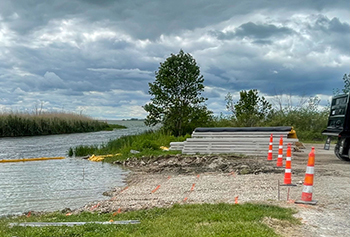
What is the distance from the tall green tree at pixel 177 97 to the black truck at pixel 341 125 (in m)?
14.0

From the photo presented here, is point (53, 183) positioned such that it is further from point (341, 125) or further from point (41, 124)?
point (41, 124)

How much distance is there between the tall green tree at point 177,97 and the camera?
28703 mm

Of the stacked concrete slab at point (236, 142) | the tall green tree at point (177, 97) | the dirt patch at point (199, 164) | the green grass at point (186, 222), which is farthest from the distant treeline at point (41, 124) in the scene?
the green grass at point (186, 222)

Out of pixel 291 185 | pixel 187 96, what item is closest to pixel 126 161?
pixel 291 185

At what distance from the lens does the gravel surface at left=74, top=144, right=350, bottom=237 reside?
6.48 meters

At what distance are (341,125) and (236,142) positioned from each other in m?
5.36

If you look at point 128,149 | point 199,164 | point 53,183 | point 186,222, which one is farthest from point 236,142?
point 186,222

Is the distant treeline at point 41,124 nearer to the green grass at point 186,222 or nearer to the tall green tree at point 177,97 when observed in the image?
the tall green tree at point 177,97

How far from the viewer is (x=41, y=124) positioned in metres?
40.2

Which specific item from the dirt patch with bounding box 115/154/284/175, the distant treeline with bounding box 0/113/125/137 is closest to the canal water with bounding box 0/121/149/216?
the dirt patch with bounding box 115/154/284/175

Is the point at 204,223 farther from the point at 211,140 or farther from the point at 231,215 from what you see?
the point at 211,140

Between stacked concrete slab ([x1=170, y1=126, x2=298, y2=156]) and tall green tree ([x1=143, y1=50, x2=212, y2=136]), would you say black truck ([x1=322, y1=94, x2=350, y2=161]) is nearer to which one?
stacked concrete slab ([x1=170, y1=126, x2=298, y2=156])

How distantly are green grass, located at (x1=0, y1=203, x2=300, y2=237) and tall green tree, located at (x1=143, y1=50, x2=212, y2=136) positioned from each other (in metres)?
21.4

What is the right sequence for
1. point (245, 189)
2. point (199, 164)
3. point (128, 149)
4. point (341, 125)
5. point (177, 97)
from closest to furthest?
point (245, 189)
point (341, 125)
point (199, 164)
point (128, 149)
point (177, 97)
